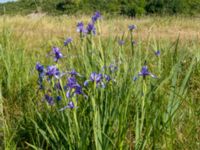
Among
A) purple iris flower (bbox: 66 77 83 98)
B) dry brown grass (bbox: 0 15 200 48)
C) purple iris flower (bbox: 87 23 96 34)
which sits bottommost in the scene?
dry brown grass (bbox: 0 15 200 48)

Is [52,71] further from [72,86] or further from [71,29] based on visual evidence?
[71,29]

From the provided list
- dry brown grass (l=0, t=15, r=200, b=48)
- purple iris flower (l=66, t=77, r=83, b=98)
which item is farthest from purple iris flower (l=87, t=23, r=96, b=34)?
dry brown grass (l=0, t=15, r=200, b=48)

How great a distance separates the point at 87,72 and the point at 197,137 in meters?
0.53

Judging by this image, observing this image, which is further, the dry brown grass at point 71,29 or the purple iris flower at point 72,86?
the dry brown grass at point 71,29

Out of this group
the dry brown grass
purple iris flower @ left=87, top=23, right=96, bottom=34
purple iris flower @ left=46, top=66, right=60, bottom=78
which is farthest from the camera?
the dry brown grass

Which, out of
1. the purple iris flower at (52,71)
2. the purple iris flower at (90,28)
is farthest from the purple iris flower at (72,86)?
the purple iris flower at (90,28)

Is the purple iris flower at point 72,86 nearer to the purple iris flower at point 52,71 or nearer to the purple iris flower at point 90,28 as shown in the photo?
the purple iris flower at point 52,71

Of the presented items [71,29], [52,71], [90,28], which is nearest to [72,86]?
[52,71]

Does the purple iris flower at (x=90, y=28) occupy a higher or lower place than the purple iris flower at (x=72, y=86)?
higher

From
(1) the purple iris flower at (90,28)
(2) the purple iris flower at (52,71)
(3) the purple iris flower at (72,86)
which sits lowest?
(3) the purple iris flower at (72,86)

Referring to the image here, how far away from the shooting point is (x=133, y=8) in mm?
20125

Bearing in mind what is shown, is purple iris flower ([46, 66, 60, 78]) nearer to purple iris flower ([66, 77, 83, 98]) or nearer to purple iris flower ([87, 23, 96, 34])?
purple iris flower ([66, 77, 83, 98])

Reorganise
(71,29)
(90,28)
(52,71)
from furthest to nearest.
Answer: (71,29)
(90,28)
(52,71)

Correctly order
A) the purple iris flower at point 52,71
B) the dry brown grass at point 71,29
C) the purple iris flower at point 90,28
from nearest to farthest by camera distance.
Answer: the purple iris flower at point 52,71, the purple iris flower at point 90,28, the dry brown grass at point 71,29
